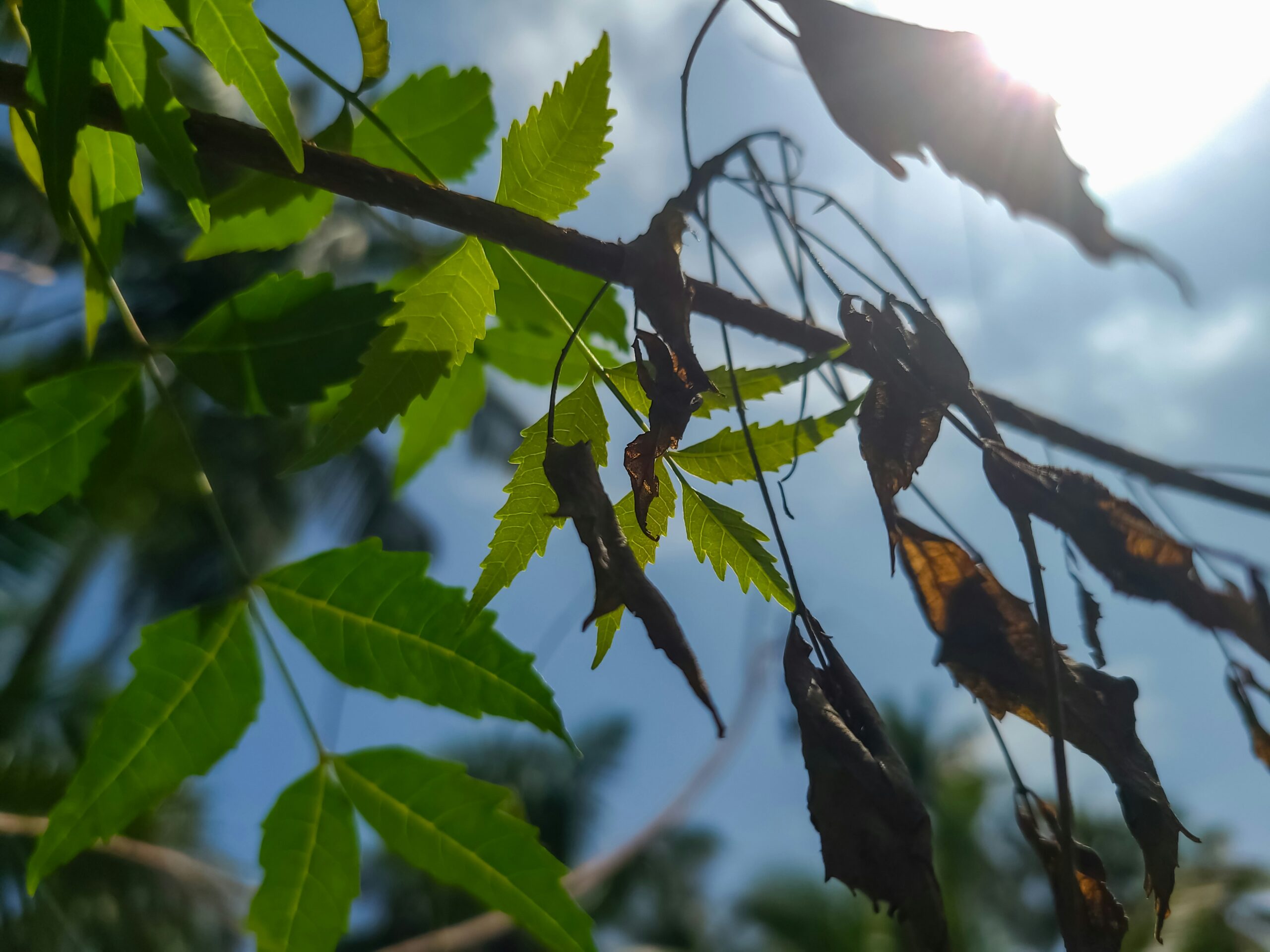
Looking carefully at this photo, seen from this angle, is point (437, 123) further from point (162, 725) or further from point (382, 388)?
point (162, 725)

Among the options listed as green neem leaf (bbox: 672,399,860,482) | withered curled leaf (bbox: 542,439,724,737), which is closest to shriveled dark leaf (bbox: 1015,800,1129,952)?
withered curled leaf (bbox: 542,439,724,737)

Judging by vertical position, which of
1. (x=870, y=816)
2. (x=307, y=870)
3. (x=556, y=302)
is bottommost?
(x=307, y=870)

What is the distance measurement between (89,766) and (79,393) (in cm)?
24

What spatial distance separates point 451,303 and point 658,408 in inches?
8.1

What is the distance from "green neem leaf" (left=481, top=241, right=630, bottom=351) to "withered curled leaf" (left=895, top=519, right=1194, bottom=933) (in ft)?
1.25

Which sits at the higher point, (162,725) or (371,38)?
(371,38)

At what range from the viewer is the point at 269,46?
41 cm

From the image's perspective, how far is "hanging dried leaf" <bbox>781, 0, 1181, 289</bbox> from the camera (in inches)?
12.8

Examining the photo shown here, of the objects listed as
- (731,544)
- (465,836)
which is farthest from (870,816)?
(465,836)

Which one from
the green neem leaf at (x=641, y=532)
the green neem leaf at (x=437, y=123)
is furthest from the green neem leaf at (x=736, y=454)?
the green neem leaf at (x=437, y=123)

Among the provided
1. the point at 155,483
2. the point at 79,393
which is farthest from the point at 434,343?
the point at 155,483

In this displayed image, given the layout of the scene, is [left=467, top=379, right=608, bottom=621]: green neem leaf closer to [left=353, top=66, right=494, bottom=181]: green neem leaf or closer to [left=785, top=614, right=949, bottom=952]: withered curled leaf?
[left=785, top=614, right=949, bottom=952]: withered curled leaf

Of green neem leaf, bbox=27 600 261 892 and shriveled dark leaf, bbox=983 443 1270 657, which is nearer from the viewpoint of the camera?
shriveled dark leaf, bbox=983 443 1270 657

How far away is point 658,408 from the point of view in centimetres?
36
